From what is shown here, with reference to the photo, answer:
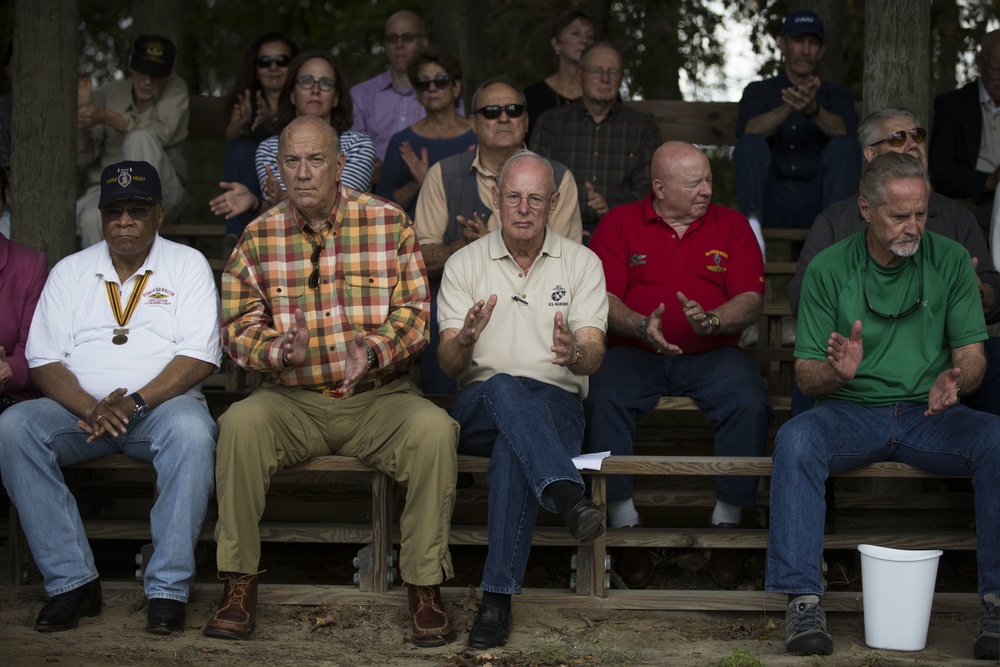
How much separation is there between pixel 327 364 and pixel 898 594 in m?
2.13

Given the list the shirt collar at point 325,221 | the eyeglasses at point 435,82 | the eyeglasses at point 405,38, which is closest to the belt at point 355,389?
the shirt collar at point 325,221

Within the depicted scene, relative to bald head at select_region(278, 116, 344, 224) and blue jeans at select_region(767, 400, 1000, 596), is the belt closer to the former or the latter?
bald head at select_region(278, 116, 344, 224)

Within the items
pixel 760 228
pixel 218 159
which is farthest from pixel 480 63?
pixel 218 159

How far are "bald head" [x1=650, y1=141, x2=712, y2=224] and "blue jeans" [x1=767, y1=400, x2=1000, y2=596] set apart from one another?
3.79 feet

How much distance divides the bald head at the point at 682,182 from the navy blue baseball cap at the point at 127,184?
2.06 meters

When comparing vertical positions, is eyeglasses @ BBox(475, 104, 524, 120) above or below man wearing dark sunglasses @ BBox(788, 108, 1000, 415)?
above

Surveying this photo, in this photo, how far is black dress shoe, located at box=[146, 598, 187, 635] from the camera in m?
4.38

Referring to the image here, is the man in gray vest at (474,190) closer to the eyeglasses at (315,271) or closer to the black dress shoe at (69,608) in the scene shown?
the eyeglasses at (315,271)

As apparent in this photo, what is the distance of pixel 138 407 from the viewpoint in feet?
15.1

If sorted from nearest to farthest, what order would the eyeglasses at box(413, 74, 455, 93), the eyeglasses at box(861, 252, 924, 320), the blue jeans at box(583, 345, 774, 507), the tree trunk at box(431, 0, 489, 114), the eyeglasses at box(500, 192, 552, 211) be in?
the eyeglasses at box(861, 252, 924, 320) < the eyeglasses at box(500, 192, 552, 211) < the blue jeans at box(583, 345, 774, 507) < the eyeglasses at box(413, 74, 455, 93) < the tree trunk at box(431, 0, 489, 114)

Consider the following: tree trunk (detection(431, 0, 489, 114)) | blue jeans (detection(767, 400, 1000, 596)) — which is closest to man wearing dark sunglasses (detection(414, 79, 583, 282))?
blue jeans (detection(767, 400, 1000, 596))

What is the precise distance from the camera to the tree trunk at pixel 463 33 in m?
7.87

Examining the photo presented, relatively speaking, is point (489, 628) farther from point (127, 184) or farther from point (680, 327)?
point (127, 184)

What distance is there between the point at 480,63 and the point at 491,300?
12.6 ft
